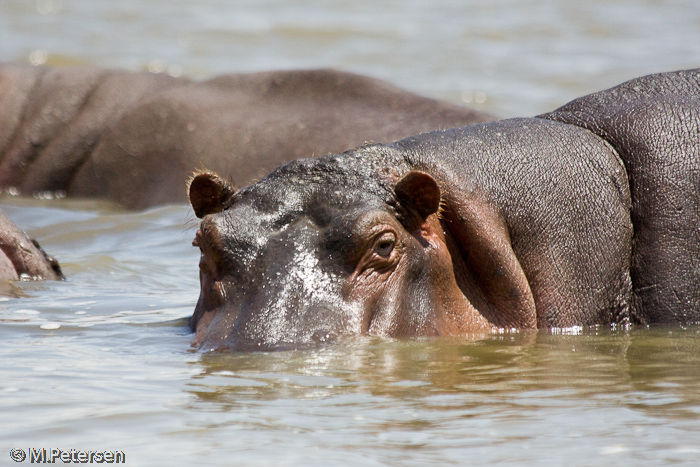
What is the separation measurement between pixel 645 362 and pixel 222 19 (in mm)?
18912

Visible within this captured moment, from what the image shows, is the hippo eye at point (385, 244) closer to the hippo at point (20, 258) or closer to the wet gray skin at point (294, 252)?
the wet gray skin at point (294, 252)

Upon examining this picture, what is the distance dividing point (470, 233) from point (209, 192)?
1.28m

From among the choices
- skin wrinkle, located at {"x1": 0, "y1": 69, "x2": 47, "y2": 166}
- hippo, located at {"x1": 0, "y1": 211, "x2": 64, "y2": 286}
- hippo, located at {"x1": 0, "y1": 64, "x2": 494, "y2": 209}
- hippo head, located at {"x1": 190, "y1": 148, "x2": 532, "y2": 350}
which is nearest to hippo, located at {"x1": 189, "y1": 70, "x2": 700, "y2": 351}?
hippo head, located at {"x1": 190, "y1": 148, "x2": 532, "y2": 350}

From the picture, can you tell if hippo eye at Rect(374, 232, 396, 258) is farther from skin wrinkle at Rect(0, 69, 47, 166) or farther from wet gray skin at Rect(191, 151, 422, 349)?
skin wrinkle at Rect(0, 69, 47, 166)

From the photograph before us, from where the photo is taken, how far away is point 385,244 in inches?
191

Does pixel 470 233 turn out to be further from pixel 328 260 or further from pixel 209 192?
pixel 209 192

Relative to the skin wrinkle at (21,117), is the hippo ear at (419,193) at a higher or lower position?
lower

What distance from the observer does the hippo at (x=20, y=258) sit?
685 centimetres

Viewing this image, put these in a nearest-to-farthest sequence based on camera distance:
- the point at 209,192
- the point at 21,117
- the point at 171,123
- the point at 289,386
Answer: the point at 289,386 < the point at 209,192 < the point at 171,123 < the point at 21,117

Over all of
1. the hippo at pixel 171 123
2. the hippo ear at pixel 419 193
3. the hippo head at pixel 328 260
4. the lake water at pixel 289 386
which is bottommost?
the lake water at pixel 289 386

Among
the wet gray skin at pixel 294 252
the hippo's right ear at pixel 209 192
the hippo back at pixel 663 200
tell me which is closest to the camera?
the wet gray skin at pixel 294 252

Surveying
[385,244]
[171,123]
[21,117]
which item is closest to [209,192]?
[385,244]

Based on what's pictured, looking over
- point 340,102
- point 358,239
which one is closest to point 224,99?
point 340,102

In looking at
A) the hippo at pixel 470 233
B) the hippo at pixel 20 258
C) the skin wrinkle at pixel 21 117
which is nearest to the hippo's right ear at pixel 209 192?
the hippo at pixel 470 233
